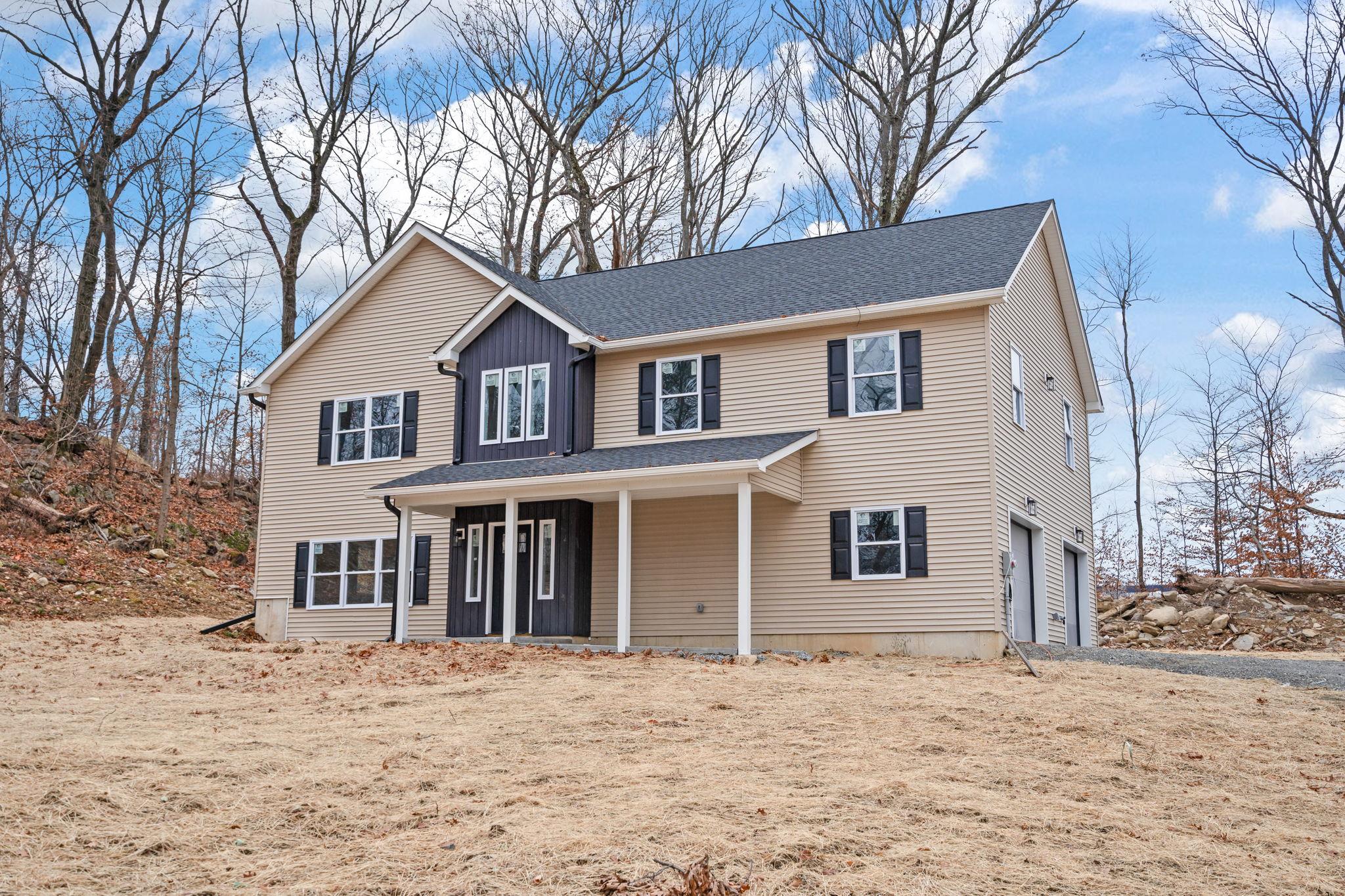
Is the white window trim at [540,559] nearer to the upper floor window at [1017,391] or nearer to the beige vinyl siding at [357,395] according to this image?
the beige vinyl siding at [357,395]

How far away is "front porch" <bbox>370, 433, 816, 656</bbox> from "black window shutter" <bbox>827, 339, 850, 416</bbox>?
0.64 meters

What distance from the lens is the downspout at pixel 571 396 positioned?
19.5 m

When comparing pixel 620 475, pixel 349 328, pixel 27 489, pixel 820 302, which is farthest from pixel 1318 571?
pixel 27 489

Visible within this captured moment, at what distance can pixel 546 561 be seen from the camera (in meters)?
19.1

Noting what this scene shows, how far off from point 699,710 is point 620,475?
612cm

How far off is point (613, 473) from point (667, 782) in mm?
8889

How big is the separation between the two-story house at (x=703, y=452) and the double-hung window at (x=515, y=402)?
45 millimetres

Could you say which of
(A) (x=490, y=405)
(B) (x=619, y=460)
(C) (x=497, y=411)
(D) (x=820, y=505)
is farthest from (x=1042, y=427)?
(A) (x=490, y=405)

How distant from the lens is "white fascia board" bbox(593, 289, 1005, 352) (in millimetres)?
17000

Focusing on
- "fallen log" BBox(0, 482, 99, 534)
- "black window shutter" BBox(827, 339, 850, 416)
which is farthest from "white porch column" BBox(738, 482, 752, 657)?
"fallen log" BBox(0, 482, 99, 534)

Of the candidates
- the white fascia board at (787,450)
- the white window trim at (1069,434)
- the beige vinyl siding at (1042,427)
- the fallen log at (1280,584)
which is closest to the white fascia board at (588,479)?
the white fascia board at (787,450)

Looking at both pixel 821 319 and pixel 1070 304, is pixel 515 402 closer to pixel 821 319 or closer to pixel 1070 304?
pixel 821 319

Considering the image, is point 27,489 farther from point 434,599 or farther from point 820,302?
point 820,302

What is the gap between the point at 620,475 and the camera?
16.8 m
